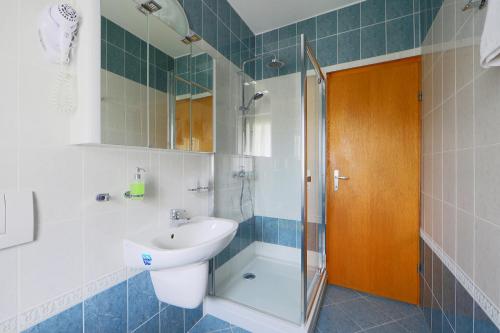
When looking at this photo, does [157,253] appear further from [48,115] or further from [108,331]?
[48,115]

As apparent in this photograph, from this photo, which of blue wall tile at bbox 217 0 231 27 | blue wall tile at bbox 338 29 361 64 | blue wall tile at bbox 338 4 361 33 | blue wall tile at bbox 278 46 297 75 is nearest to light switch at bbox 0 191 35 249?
blue wall tile at bbox 278 46 297 75

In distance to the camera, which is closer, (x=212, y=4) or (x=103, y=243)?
(x=103, y=243)

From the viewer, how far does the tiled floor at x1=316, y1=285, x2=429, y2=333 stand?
158 centimetres

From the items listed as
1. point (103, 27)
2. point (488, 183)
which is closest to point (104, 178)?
point (103, 27)

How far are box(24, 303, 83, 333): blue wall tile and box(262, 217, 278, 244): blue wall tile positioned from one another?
1.50 m

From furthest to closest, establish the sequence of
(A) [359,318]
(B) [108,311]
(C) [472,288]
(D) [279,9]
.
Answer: (D) [279,9] < (A) [359,318] < (B) [108,311] < (C) [472,288]

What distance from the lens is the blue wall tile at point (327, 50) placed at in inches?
82.7

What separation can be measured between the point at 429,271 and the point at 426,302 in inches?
11.1

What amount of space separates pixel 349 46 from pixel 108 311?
2.56 meters

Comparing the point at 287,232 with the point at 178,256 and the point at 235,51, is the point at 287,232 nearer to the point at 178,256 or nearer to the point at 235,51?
the point at 178,256


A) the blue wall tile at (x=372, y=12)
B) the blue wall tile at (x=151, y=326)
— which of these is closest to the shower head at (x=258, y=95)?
the blue wall tile at (x=372, y=12)

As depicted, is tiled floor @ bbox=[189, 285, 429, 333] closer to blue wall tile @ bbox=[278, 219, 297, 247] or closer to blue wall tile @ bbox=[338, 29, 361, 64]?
blue wall tile @ bbox=[278, 219, 297, 247]

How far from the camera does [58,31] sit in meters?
0.81

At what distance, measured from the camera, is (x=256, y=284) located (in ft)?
6.06
